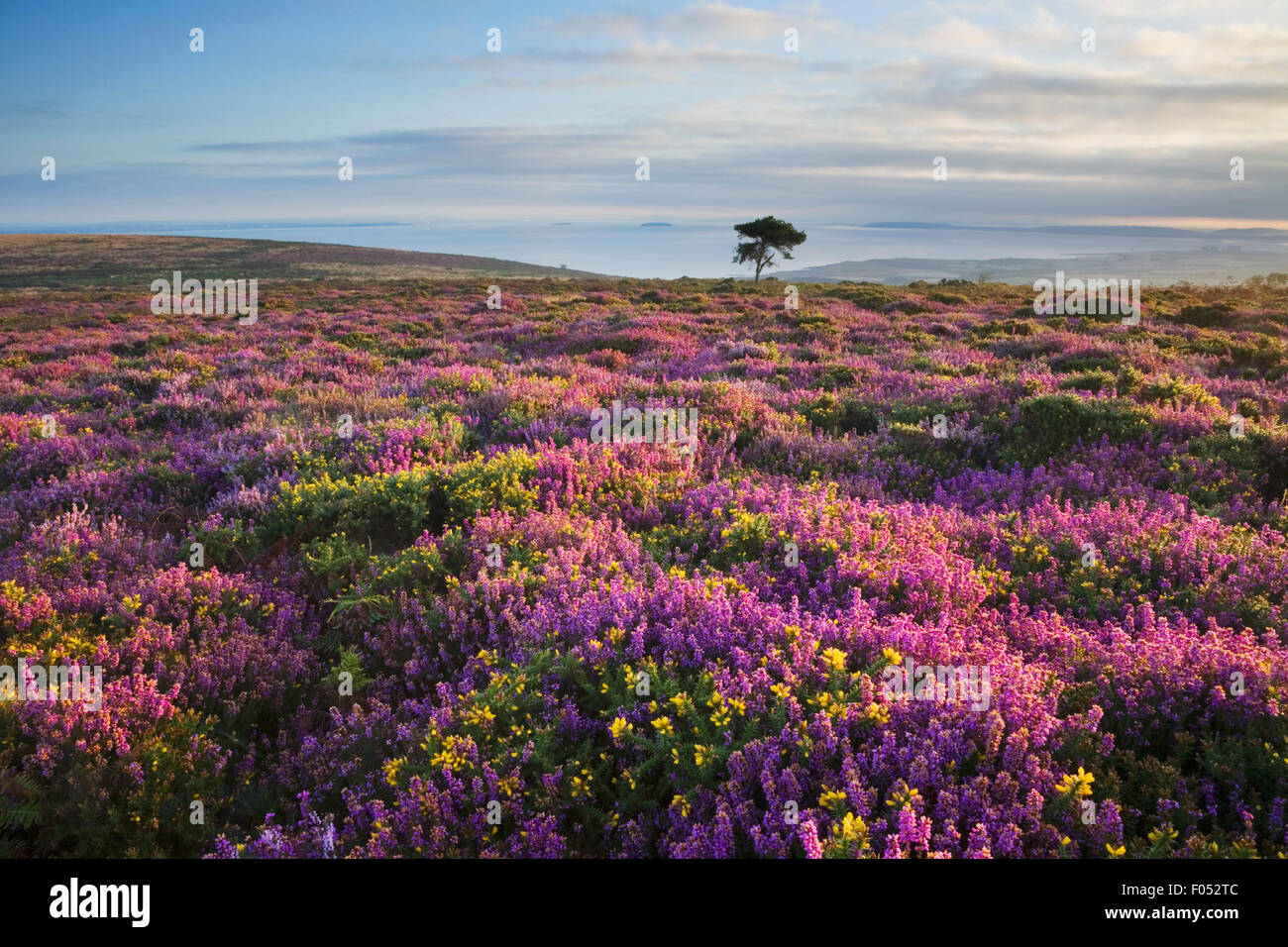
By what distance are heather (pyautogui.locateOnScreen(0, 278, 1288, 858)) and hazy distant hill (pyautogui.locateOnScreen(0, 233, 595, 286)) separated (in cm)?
7183

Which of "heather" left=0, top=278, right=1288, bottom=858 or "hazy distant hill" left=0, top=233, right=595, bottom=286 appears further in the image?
"hazy distant hill" left=0, top=233, right=595, bottom=286

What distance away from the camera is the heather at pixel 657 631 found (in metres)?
2.97

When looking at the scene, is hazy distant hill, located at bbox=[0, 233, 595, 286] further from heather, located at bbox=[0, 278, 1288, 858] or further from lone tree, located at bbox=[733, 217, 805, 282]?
heather, located at bbox=[0, 278, 1288, 858]

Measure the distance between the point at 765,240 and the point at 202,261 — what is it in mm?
74321

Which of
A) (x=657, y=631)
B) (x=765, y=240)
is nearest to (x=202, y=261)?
(x=765, y=240)

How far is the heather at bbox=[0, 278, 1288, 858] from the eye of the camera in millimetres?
2973

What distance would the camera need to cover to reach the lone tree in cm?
6694

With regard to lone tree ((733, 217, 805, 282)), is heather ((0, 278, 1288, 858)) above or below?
below

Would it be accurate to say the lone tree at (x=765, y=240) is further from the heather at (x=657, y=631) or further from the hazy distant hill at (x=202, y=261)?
the heather at (x=657, y=631)

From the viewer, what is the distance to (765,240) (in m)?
67.9

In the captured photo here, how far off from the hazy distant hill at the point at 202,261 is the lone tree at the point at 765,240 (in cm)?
2534

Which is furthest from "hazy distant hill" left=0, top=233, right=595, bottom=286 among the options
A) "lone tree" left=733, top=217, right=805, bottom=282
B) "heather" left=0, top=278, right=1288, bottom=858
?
"heather" left=0, top=278, right=1288, bottom=858
